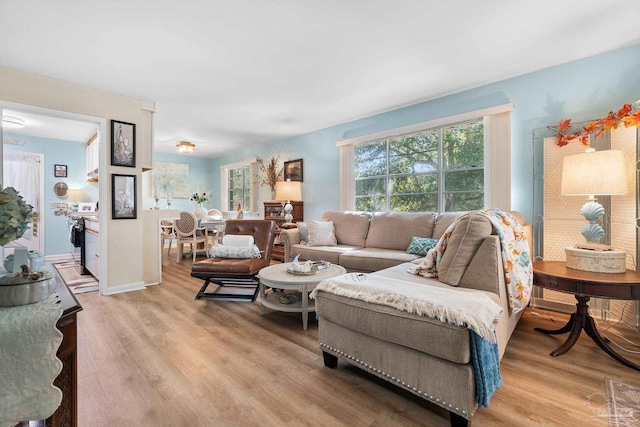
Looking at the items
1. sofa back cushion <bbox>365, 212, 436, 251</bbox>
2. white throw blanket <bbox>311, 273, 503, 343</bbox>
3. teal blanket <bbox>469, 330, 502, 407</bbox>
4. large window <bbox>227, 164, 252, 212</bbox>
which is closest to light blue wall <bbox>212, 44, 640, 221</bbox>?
sofa back cushion <bbox>365, 212, 436, 251</bbox>

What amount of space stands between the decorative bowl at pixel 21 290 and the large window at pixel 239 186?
247 inches

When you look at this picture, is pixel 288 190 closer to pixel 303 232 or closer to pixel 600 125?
pixel 303 232

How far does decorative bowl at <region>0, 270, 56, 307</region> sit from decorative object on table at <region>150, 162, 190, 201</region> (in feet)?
23.6

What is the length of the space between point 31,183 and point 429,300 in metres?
7.70

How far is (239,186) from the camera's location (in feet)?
25.2

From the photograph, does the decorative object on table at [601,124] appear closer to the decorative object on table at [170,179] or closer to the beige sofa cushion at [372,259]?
the beige sofa cushion at [372,259]

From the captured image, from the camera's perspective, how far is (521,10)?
2.14 m

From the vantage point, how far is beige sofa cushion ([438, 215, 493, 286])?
5.99 ft

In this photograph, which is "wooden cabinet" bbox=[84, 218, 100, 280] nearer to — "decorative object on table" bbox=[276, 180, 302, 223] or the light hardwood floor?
the light hardwood floor

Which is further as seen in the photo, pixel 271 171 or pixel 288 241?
pixel 271 171

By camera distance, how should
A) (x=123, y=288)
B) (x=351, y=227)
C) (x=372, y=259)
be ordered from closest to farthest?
(x=372, y=259), (x=123, y=288), (x=351, y=227)

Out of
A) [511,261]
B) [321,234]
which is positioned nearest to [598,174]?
[511,261]

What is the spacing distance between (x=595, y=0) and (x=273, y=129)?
14.5ft

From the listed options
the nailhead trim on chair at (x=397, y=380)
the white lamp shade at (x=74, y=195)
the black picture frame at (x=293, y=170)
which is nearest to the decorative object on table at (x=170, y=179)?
the white lamp shade at (x=74, y=195)
